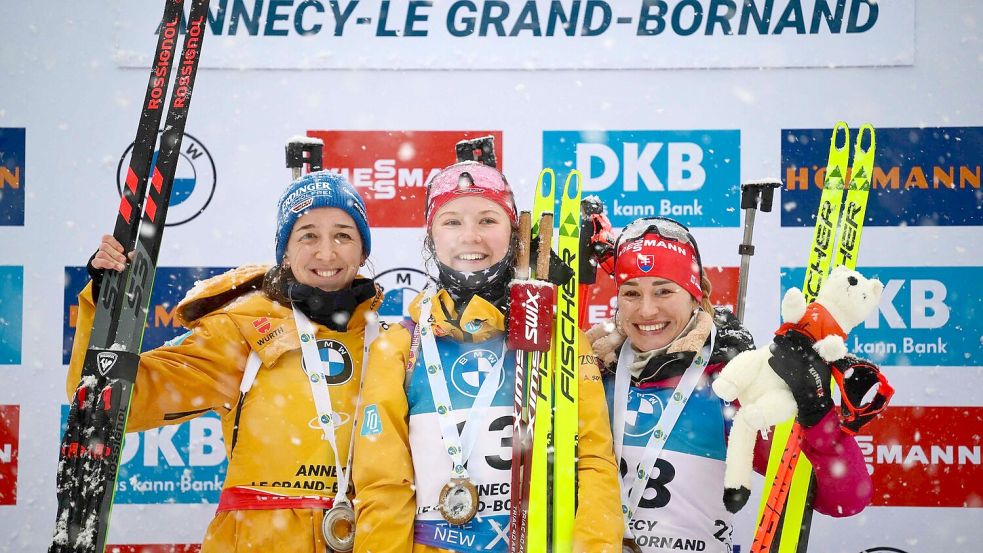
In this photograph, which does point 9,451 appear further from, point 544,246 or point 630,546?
point 630,546

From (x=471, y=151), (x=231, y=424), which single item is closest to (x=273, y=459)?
(x=231, y=424)

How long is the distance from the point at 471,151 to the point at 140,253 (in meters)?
1.24

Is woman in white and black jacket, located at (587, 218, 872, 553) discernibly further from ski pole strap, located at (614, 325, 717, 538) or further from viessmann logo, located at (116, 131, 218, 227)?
viessmann logo, located at (116, 131, 218, 227)

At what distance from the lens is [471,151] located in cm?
300

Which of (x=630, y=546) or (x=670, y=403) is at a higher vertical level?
(x=670, y=403)

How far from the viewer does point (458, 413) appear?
2.50 meters

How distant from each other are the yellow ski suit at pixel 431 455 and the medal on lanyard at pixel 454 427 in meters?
0.03

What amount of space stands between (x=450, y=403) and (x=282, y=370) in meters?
0.65

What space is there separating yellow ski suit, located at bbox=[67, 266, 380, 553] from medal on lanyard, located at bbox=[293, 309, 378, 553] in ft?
0.11

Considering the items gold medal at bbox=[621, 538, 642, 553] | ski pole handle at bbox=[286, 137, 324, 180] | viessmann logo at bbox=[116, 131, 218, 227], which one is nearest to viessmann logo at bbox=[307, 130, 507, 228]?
viessmann logo at bbox=[116, 131, 218, 227]

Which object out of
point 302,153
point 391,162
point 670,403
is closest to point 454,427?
point 670,403

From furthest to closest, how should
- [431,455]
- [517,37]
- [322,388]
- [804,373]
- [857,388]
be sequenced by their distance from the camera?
[517,37]
[322,388]
[431,455]
[857,388]
[804,373]

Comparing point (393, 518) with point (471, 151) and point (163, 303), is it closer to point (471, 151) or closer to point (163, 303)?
point (471, 151)

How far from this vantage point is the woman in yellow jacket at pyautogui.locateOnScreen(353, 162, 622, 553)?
233 centimetres
